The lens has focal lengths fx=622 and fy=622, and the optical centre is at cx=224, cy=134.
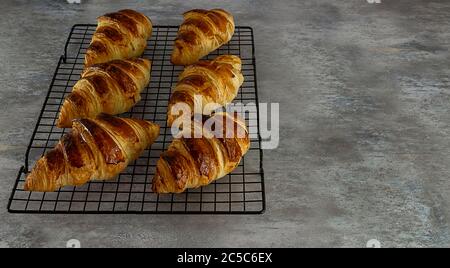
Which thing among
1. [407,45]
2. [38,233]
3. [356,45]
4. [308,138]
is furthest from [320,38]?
[38,233]

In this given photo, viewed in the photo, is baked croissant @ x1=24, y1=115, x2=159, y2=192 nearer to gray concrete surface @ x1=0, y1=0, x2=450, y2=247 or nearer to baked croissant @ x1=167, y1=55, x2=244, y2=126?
gray concrete surface @ x1=0, y1=0, x2=450, y2=247


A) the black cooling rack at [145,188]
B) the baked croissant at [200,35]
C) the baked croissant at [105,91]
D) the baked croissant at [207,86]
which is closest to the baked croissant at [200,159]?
the black cooling rack at [145,188]

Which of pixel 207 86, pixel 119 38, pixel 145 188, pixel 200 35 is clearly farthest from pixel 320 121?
pixel 119 38

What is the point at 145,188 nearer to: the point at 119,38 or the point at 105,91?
the point at 105,91

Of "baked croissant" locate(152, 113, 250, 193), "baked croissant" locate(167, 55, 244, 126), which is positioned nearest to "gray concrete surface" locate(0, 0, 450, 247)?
"baked croissant" locate(152, 113, 250, 193)

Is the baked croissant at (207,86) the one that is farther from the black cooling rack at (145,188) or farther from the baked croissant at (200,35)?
the baked croissant at (200,35)

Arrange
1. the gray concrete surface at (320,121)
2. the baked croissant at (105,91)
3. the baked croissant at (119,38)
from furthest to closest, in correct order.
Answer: the baked croissant at (119,38), the baked croissant at (105,91), the gray concrete surface at (320,121)

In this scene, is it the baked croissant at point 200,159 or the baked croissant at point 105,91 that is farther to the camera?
the baked croissant at point 105,91

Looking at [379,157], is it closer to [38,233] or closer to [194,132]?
[194,132]

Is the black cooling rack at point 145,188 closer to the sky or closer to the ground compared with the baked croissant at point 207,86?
closer to the ground
